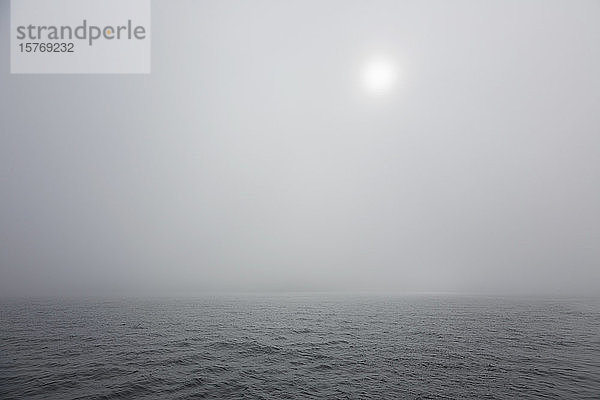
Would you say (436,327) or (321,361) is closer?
(321,361)

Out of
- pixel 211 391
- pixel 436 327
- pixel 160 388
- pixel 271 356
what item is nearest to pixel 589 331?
pixel 436 327

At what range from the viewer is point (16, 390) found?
1850cm

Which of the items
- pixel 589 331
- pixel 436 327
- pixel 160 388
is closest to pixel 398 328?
pixel 436 327

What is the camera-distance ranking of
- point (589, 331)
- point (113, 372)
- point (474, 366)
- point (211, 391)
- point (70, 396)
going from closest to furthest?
point (70, 396) < point (211, 391) < point (113, 372) < point (474, 366) < point (589, 331)

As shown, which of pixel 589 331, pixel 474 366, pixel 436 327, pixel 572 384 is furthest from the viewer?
pixel 436 327

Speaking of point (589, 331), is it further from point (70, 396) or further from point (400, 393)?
point (70, 396)

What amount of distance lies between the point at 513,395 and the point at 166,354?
28576 millimetres

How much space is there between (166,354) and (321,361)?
15.1 m

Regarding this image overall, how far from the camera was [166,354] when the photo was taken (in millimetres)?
28172

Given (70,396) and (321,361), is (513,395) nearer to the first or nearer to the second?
(321,361)

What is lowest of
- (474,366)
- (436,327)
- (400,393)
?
(436,327)

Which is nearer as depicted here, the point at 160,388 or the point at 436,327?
the point at 160,388

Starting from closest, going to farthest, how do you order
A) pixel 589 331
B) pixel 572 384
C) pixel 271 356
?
pixel 572 384 → pixel 271 356 → pixel 589 331

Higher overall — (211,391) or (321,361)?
(211,391)
